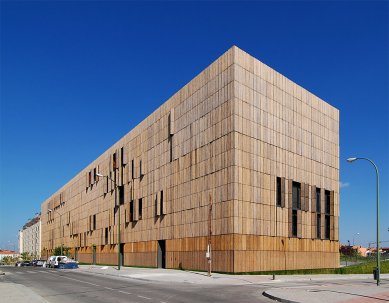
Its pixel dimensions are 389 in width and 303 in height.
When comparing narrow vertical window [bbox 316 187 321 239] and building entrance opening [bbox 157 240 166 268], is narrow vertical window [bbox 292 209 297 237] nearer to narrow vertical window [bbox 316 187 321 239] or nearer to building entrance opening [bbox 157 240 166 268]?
narrow vertical window [bbox 316 187 321 239]

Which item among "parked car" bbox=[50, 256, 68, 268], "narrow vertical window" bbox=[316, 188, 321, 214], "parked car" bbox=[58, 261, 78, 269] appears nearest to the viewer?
"narrow vertical window" bbox=[316, 188, 321, 214]

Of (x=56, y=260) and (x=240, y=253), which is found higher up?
(x=240, y=253)

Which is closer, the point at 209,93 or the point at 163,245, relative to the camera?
the point at 209,93

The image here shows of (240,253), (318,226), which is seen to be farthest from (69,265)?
(318,226)

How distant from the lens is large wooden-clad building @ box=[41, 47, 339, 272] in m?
44.5

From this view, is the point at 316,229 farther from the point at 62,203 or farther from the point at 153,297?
the point at 62,203

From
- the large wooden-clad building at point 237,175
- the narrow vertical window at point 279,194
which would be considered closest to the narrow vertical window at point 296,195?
the large wooden-clad building at point 237,175

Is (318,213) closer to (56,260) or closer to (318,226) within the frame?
(318,226)

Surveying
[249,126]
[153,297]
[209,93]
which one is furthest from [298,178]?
[153,297]

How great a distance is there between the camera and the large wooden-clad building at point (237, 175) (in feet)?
146

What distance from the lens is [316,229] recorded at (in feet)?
181

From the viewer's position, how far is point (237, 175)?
1709 inches

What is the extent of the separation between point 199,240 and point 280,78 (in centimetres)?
1885

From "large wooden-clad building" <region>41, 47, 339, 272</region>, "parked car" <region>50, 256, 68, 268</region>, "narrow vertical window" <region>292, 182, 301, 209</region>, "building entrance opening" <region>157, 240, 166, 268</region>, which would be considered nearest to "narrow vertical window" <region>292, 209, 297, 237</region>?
"large wooden-clad building" <region>41, 47, 339, 272</region>
